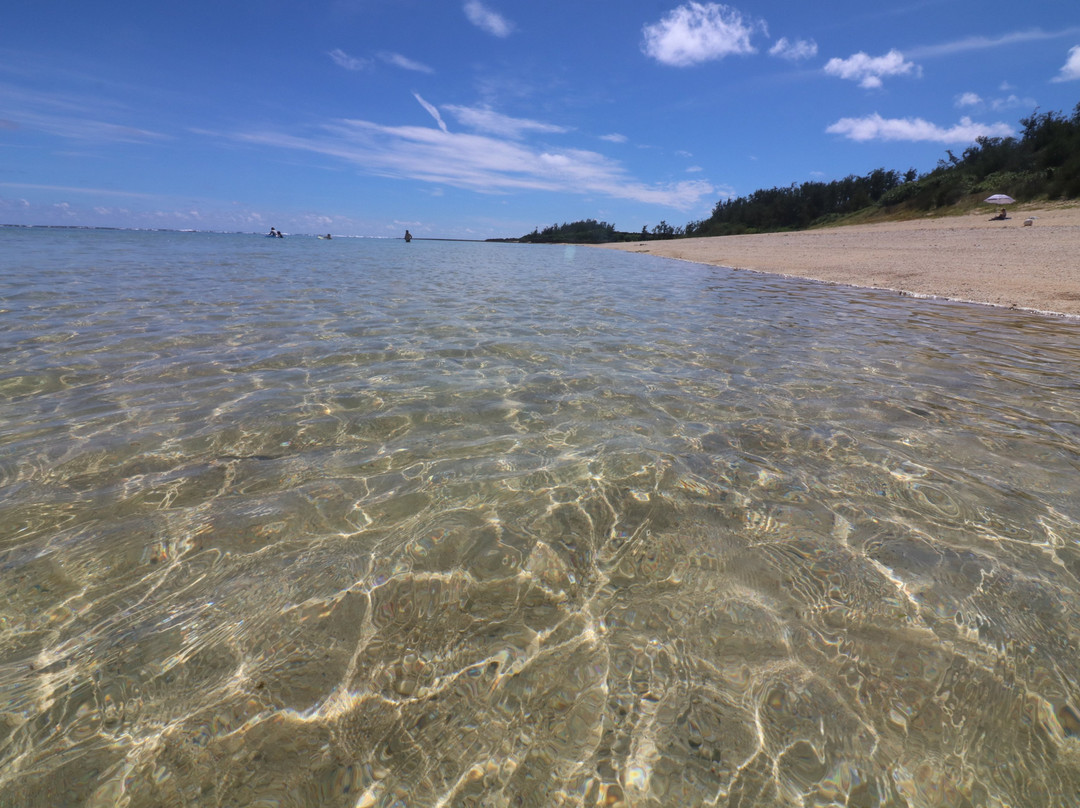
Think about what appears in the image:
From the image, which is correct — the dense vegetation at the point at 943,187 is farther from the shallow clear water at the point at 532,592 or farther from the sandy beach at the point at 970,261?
the shallow clear water at the point at 532,592

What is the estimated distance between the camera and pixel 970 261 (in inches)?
698

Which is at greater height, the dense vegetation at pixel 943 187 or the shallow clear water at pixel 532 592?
the dense vegetation at pixel 943 187

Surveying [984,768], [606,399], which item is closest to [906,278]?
[606,399]

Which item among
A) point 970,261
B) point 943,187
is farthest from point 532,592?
point 943,187

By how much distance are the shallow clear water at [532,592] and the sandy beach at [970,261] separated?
992 centimetres

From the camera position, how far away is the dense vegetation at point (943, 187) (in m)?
31.6

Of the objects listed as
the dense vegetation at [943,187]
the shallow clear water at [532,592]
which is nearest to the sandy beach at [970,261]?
the dense vegetation at [943,187]

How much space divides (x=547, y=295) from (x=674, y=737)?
13611 mm

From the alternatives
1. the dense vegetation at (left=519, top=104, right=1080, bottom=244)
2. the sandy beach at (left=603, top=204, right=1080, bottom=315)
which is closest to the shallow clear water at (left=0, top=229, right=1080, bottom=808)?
the sandy beach at (left=603, top=204, right=1080, bottom=315)

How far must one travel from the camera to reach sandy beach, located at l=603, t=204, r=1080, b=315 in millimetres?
12625

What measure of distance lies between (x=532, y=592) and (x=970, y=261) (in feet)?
77.5

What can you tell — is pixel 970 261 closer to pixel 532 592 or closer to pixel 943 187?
pixel 532 592

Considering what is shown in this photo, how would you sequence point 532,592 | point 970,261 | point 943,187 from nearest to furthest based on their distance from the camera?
point 532,592
point 970,261
point 943,187

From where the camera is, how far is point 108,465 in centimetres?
353
